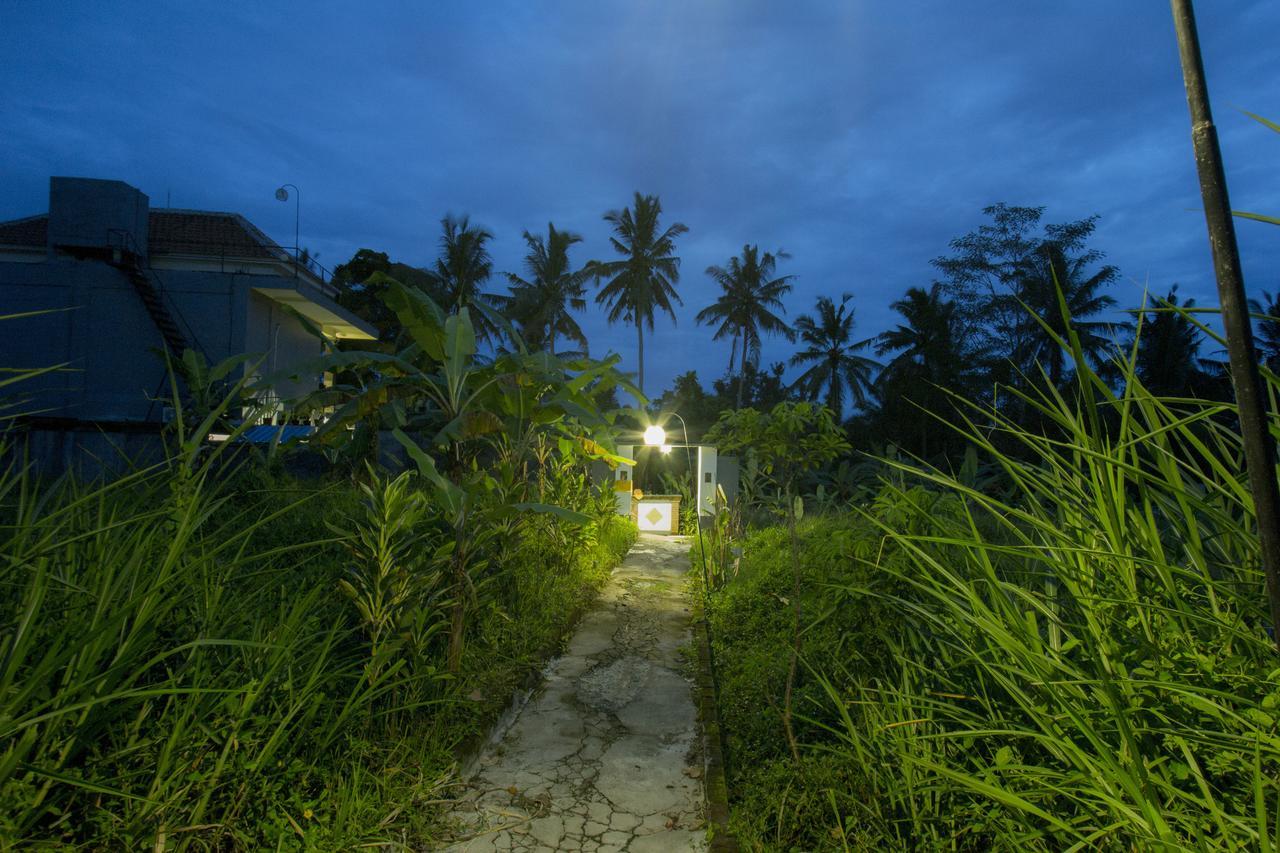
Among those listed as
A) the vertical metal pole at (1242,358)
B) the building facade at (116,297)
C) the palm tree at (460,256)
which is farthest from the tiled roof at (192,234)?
the vertical metal pole at (1242,358)

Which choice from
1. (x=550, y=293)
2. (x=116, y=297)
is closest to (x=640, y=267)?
(x=550, y=293)

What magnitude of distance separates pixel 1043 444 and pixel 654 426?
28.0 ft

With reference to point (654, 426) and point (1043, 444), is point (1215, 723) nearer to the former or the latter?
point (1043, 444)

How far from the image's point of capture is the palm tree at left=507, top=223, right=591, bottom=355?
34.0 metres

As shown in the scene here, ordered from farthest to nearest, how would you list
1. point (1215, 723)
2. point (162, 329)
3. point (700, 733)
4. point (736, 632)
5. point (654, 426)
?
point (162, 329), point (654, 426), point (736, 632), point (700, 733), point (1215, 723)

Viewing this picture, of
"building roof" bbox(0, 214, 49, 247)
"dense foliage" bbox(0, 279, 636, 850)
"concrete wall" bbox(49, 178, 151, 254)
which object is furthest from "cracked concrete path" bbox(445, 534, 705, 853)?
"building roof" bbox(0, 214, 49, 247)

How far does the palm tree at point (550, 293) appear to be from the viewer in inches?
1339

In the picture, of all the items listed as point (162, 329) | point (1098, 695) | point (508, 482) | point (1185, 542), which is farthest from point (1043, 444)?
point (162, 329)

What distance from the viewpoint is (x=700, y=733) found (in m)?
4.18

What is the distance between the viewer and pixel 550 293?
112ft

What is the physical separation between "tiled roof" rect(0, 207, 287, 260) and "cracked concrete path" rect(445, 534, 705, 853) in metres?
17.2

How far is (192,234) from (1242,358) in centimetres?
2412

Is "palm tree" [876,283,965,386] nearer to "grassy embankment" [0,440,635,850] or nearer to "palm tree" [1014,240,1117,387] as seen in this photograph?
"palm tree" [1014,240,1117,387]

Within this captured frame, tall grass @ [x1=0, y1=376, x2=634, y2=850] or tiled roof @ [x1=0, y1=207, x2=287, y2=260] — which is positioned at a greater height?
tiled roof @ [x1=0, y1=207, x2=287, y2=260]
